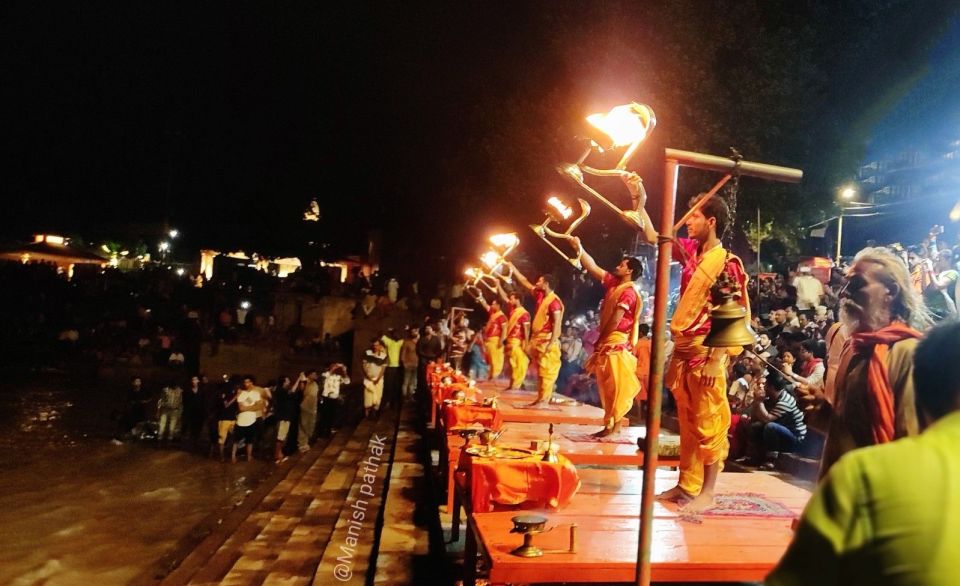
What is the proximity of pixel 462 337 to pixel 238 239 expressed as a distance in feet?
77.7

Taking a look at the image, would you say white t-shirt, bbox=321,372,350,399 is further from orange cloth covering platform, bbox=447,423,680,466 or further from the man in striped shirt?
the man in striped shirt

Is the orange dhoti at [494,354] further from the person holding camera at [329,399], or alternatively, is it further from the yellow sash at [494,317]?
the person holding camera at [329,399]

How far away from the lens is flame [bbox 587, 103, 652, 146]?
3824mm

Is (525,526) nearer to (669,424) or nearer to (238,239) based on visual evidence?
(669,424)

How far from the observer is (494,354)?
49.5 ft

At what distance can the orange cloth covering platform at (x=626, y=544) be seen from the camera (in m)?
3.84

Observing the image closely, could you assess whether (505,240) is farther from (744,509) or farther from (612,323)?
(744,509)

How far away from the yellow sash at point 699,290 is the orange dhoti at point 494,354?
33.2 ft

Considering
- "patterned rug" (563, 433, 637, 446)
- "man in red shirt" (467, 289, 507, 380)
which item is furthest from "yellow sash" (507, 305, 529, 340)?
"patterned rug" (563, 433, 637, 446)

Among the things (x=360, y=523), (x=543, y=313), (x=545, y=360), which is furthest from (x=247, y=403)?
(x=543, y=313)

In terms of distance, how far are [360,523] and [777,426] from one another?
5555mm

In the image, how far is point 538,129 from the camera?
1449 cm

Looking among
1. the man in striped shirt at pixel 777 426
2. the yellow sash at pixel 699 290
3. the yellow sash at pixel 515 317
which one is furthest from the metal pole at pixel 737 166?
the yellow sash at pixel 515 317

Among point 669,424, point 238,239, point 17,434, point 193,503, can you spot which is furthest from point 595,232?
point 238,239
